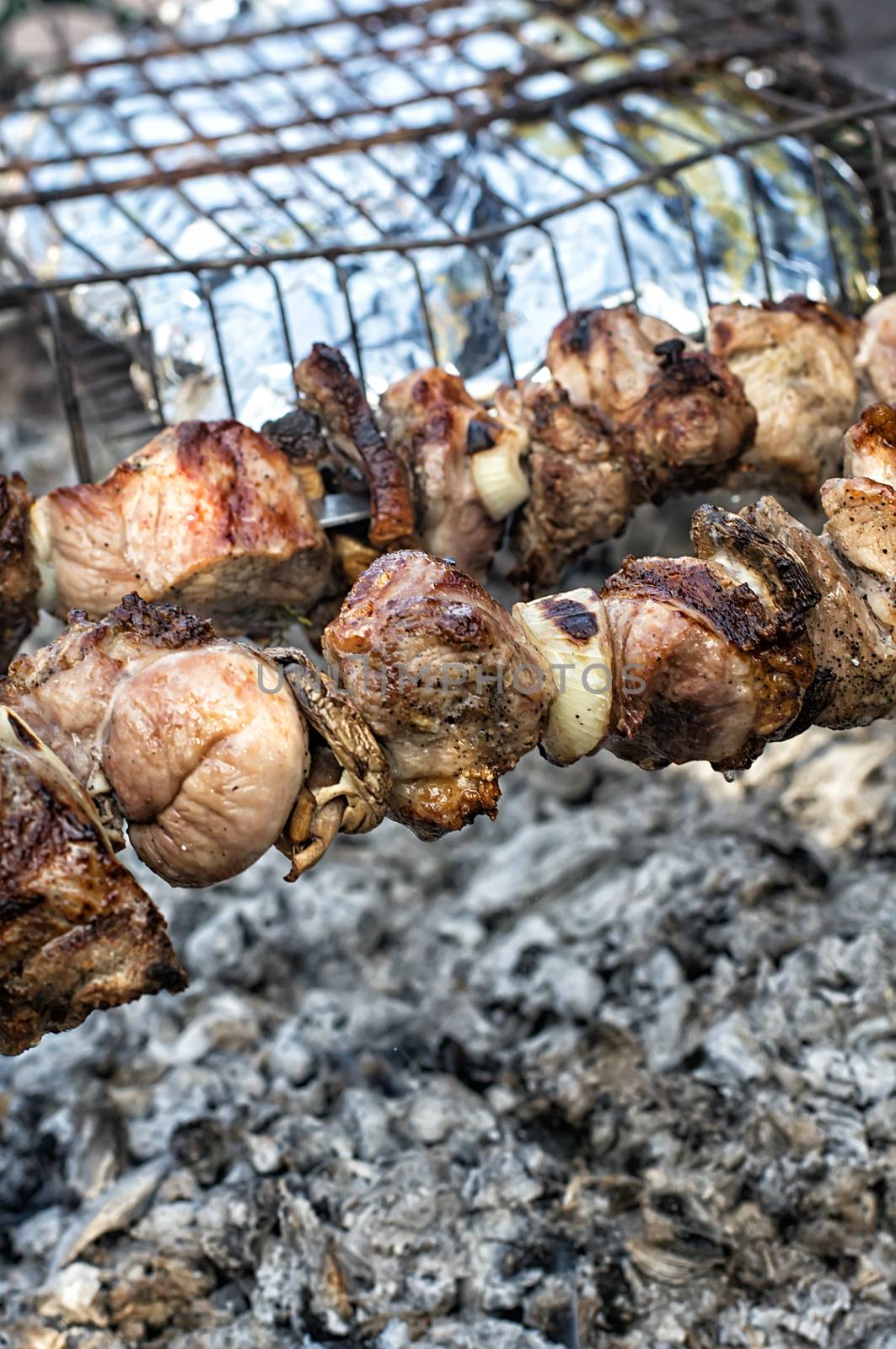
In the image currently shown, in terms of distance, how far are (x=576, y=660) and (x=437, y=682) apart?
0.26 meters

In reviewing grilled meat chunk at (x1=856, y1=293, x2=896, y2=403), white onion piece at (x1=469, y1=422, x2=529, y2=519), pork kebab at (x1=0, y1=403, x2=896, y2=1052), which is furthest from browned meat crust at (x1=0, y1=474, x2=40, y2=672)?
grilled meat chunk at (x1=856, y1=293, x2=896, y2=403)

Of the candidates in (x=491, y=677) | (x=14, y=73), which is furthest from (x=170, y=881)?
(x=14, y=73)

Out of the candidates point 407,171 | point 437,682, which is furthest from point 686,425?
point 407,171

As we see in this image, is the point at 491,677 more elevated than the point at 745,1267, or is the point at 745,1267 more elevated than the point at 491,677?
the point at 491,677

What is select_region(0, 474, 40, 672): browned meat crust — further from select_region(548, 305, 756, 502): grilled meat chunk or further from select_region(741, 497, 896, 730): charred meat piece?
select_region(741, 497, 896, 730): charred meat piece

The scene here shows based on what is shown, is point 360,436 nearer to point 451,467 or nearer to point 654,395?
point 451,467

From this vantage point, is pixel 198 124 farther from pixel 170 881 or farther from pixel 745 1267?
pixel 745 1267

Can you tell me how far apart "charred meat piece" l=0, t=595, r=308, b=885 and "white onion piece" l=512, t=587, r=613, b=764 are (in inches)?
16.7

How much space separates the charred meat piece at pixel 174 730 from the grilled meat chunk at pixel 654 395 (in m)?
1.07

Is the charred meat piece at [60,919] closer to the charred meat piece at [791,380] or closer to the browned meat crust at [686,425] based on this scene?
the browned meat crust at [686,425]

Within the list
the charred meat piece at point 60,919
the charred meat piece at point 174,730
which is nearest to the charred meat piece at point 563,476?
the charred meat piece at point 174,730

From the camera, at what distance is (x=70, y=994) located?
1790mm

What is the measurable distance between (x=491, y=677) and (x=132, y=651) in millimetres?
546

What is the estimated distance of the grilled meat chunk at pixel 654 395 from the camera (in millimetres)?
2609
